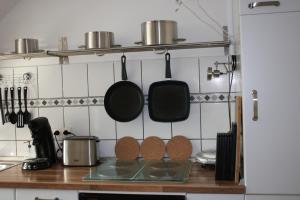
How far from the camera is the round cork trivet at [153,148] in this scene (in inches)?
84.3

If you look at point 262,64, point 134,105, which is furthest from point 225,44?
point 134,105

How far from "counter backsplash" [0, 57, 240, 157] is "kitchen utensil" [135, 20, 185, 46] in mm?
236

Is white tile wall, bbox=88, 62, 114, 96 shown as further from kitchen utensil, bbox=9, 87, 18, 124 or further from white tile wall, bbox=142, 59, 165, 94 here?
kitchen utensil, bbox=9, 87, 18, 124

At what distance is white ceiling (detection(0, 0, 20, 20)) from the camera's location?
89.3 inches

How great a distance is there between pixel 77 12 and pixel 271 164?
1536mm

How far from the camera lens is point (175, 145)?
2127 mm

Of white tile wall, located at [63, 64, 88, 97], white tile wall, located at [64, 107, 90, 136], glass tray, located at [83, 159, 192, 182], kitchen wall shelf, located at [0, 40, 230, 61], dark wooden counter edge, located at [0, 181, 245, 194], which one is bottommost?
dark wooden counter edge, located at [0, 181, 245, 194]

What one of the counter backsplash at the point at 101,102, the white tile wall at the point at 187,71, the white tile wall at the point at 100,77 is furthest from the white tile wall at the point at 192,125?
the white tile wall at the point at 100,77

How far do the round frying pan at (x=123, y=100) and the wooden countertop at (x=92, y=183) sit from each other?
1.30 feet

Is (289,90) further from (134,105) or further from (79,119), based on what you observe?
(79,119)

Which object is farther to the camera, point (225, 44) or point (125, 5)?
point (125, 5)

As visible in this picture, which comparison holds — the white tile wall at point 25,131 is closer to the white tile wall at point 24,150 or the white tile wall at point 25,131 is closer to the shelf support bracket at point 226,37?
the white tile wall at point 24,150

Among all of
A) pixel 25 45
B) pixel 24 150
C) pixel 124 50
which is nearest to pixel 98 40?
pixel 124 50

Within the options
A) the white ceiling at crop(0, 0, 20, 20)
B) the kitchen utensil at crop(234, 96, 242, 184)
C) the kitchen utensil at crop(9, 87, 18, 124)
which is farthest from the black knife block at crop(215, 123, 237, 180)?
the white ceiling at crop(0, 0, 20, 20)
